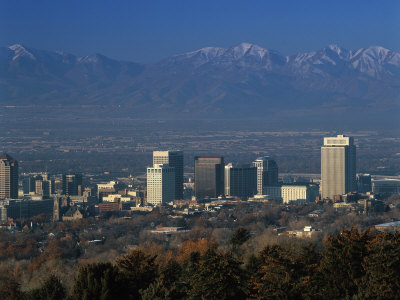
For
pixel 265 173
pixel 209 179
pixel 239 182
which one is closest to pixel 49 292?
pixel 209 179

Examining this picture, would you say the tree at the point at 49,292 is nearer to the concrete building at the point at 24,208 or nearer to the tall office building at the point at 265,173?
the concrete building at the point at 24,208

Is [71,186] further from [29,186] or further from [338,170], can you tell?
[338,170]

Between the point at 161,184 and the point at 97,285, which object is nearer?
the point at 97,285

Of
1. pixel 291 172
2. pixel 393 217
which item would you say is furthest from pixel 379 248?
pixel 291 172

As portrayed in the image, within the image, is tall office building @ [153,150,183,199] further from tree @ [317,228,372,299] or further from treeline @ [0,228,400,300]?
tree @ [317,228,372,299]

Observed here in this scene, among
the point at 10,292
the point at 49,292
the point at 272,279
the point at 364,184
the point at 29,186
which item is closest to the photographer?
the point at 272,279

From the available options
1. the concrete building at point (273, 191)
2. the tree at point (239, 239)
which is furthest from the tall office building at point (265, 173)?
the tree at point (239, 239)

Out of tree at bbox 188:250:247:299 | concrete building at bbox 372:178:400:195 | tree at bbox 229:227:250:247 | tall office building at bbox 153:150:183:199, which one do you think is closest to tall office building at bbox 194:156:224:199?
tall office building at bbox 153:150:183:199
